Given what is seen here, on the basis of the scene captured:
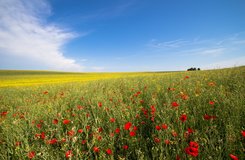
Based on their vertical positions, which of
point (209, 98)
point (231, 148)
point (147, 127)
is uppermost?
point (209, 98)

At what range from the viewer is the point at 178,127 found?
1847 millimetres

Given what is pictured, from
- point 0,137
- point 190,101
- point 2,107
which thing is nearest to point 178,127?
point 190,101

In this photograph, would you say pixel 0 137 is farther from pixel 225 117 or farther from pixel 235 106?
pixel 235 106

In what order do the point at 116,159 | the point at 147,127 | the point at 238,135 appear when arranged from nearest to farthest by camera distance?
the point at 238,135, the point at 116,159, the point at 147,127

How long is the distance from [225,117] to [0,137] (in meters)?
3.53

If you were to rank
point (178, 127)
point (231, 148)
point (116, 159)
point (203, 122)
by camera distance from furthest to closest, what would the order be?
point (203, 122), point (178, 127), point (116, 159), point (231, 148)

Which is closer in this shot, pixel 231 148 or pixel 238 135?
pixel 231 148

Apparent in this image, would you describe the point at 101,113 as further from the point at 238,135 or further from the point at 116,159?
the point at 238,135

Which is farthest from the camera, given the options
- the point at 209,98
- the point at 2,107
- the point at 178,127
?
the point at 2,107

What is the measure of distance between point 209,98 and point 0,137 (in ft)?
12.2

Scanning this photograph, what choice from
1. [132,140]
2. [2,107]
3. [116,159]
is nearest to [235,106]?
[132,140]

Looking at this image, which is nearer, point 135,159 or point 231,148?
point 231,148

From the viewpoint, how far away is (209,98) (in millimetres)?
2658

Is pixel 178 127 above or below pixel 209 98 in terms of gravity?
below
